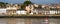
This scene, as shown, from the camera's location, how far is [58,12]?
23.5 m

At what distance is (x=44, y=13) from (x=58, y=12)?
1.29 meters

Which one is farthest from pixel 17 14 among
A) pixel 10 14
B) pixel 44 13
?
pixel 44 13

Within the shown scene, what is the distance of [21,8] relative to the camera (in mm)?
25703

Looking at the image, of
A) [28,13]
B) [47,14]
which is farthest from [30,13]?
[47,14]

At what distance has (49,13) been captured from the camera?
2284 centimetres

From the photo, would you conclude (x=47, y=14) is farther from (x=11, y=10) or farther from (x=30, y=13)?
(x=11, y=10)

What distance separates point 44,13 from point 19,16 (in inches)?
86.3

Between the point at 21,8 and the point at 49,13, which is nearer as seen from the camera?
the point at 49,13

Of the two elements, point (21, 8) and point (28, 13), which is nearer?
point (28, 13)

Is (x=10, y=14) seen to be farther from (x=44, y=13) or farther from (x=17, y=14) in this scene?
(x=44, y=13)

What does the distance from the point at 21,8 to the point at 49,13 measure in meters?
3.80

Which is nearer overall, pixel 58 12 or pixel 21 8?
pixel 58 12

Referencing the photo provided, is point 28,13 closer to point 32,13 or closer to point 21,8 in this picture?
point 32,13

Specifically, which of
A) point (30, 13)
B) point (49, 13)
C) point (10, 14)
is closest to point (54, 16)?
point (49, 13)
